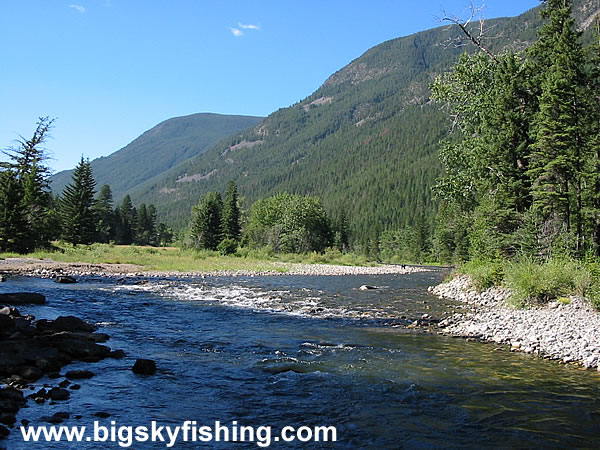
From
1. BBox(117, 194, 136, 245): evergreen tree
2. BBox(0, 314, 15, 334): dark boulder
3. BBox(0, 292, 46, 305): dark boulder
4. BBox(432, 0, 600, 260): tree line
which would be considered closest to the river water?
BBox(0, 292, 46, 305): dark boulder

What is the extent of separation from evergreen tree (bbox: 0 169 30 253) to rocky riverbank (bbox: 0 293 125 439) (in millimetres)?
33406

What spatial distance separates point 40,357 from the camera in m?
9.19

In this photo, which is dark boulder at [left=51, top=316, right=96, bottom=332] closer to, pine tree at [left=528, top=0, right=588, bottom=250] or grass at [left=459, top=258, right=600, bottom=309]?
grass at [left=459, top=258, right=600, bottom=309]

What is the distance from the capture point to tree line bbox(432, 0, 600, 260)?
20.5 metres

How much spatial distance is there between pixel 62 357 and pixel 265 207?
88.2 metres

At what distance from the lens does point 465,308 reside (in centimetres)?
1894

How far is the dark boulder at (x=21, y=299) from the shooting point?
17109mm

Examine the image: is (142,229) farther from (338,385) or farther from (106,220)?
(338,385)

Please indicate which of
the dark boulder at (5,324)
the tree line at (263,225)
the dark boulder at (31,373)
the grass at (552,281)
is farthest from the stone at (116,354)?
the tree line at (263,225)

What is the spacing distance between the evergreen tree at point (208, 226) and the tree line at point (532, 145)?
167 feet

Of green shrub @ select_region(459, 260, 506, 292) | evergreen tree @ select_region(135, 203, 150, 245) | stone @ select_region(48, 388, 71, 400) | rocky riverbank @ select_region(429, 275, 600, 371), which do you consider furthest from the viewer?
evergreen tree @ select_region(135, 203, 150, 245)

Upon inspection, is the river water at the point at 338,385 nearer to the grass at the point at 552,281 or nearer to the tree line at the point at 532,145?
the grass at the point at 552,281

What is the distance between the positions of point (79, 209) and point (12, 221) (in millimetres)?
22487

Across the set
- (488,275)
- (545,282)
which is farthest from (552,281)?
(488,275)
